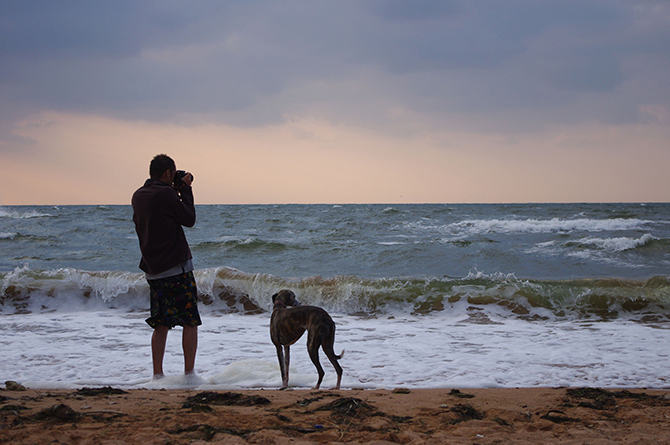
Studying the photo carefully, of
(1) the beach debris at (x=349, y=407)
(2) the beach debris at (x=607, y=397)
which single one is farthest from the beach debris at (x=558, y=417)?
(1) the beach debris at (x=349, y=407)

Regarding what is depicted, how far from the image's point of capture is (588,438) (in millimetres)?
2693

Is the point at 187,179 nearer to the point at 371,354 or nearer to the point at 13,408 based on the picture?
the point at 13,408

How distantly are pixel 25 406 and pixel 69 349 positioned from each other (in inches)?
125

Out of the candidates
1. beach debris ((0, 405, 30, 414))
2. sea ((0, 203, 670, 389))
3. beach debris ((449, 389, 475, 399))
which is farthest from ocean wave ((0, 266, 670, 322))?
beach debris ((0, 405, 30, 414))

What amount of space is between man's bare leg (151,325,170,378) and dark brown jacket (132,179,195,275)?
0.55m

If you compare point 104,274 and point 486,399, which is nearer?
point 486,399

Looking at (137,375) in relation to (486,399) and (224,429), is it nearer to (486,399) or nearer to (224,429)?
(224,429)

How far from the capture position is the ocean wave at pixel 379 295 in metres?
8.54

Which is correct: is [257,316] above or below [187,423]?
below

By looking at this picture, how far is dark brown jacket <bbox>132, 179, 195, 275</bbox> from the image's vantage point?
13.0 ft

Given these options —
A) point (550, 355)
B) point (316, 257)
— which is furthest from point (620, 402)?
point (316, 257)

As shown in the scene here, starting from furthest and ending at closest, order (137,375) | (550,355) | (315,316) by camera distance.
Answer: (550,355) < (137,375) < (315,316)

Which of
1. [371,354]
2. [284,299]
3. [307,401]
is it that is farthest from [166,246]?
[371,354]

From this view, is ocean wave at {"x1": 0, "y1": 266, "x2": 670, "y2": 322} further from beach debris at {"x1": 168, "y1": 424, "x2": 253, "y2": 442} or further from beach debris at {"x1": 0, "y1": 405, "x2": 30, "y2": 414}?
beach debris at {"x1": 168, "y1": 424, "x2": 253, "y2": 442}
